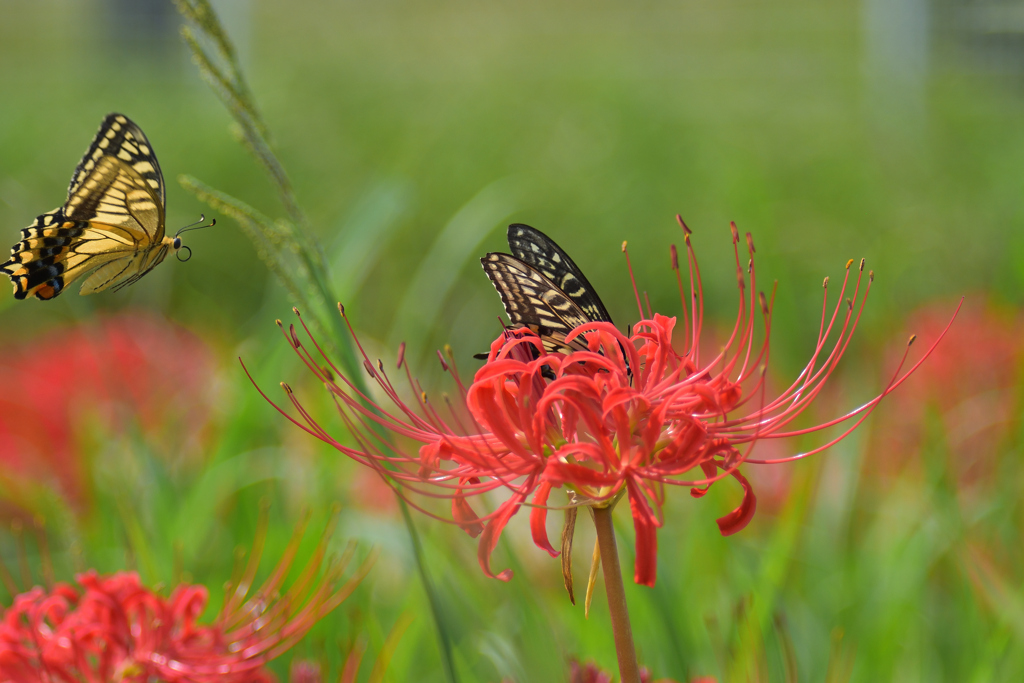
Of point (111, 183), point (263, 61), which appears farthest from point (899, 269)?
point (263, 61)

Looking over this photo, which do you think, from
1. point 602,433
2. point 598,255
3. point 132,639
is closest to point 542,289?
point 602,433

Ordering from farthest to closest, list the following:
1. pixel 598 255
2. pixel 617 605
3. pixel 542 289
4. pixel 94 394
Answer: pixel 598 255 → pixel 94 394 → pixel 542 289 → pixel 617 605

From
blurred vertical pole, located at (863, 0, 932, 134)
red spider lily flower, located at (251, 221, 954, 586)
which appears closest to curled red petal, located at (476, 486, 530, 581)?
red spider lily flower, located at (251, 221, 954, 586)

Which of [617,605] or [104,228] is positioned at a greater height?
[104,228]

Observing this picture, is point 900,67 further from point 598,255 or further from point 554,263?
point 554,263

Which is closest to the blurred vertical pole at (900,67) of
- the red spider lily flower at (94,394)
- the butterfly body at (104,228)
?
the red spider lily flower at (94,394)

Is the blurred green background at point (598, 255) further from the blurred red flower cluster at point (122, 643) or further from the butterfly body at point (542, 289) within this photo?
the butterfly body at point (542, 289)
